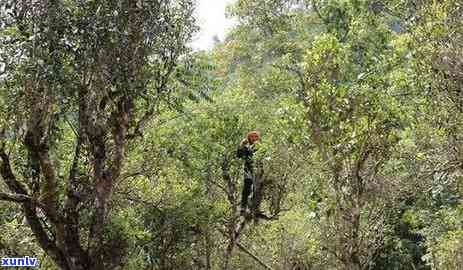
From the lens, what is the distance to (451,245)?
10609 mm

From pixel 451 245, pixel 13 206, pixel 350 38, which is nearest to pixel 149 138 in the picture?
pixel 13 206

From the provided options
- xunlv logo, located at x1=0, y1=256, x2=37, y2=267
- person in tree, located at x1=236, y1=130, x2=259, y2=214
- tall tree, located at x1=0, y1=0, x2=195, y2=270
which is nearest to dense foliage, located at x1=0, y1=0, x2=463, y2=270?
tall tree, located at x1=0, y1=0, x2=195, y2=270

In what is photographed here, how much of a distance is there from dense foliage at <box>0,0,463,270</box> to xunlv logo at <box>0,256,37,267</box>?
0.87ft

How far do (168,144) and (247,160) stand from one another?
7.41 ft

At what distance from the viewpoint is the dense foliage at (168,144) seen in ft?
21.1

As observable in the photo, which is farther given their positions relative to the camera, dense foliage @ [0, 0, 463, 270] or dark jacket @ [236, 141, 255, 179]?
dark jacket @ [236, 141, 255, 179]

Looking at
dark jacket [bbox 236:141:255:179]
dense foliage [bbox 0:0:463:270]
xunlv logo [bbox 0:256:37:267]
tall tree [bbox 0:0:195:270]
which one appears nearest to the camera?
tall tree [bbox 0:0:195:270]

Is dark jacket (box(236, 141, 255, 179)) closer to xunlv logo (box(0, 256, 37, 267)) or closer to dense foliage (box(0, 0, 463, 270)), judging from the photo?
dense foliage (box(0, 0, 463, 270))

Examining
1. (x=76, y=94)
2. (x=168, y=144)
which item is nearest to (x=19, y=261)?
(x=76, y=94)

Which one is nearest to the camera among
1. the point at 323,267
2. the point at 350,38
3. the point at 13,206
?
the point at 13,206

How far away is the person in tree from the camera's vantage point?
385 inches

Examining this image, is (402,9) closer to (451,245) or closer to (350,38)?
(451,245)

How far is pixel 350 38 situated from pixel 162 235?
Answer: 43.7 ft

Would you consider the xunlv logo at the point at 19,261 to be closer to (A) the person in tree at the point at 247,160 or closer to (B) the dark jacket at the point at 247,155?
(A) the person in tree at the point at 247,160
